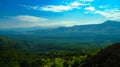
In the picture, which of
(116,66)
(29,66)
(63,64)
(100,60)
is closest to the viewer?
(116,66)

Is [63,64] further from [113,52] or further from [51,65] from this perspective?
[113,52]

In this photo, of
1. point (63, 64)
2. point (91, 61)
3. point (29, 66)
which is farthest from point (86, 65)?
point (29, 66)

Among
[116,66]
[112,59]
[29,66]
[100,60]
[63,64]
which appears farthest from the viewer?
[29,66]

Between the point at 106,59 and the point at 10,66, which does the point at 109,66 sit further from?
the point at 10,66

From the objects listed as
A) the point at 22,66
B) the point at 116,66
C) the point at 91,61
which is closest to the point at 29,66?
the point at 22,66

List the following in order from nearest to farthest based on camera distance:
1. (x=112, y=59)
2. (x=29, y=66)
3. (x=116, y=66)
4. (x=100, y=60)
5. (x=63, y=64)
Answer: (x=116, y=66)
(x=112, y=59)
(x=100, y=60)
(x=63, y=64)
(x=29, y=66)

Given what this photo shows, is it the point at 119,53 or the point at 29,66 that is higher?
the point at 119,53

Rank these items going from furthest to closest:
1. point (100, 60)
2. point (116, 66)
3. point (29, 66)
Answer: point (29, 66) < point (100, 60) < point (116, 66)

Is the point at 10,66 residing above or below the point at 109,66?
below

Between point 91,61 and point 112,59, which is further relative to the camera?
point 91,61
